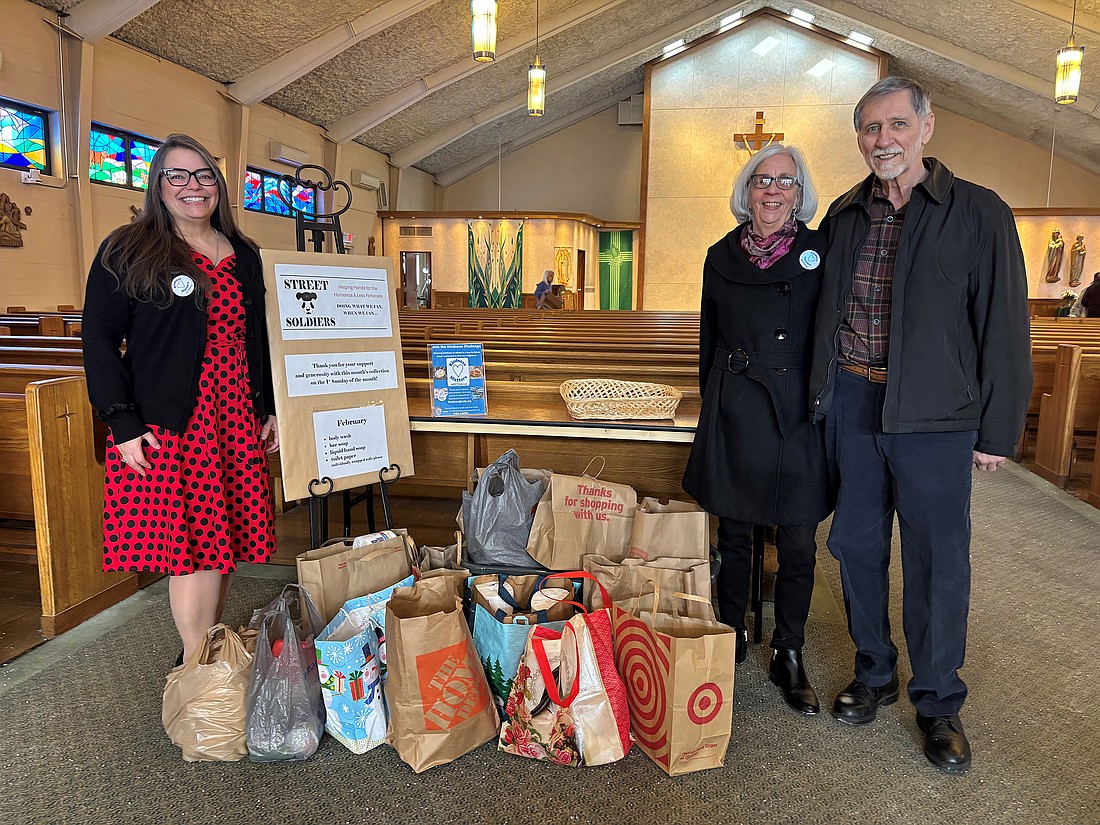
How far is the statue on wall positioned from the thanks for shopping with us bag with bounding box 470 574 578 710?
6603 millimetres

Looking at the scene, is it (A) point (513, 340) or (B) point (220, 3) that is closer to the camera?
(A) point (513, 340)

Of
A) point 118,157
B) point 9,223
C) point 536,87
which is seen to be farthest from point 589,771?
point 536,87

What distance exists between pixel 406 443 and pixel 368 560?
478mm

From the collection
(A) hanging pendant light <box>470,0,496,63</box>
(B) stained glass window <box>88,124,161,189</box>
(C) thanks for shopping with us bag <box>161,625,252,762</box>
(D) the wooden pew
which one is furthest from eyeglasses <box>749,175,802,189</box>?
(B) stained glass window <box>88,124,161,189</box>

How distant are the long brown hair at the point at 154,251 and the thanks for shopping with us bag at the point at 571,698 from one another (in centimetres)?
115

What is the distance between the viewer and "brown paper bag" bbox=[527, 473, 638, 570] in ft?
6.84

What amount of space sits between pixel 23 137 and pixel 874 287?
756 centimetres

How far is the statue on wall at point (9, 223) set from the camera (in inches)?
252

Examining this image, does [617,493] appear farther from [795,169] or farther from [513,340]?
[513,340]

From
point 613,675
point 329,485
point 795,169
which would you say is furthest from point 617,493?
point 795,169

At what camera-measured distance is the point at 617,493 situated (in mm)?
2113

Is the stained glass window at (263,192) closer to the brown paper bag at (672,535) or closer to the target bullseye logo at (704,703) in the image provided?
the brown paper bag at (672,535)

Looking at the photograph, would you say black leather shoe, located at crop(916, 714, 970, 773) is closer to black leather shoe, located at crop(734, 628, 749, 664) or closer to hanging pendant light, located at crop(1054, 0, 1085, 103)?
black leather shoe, located at crop(734, 628, 749, 664)

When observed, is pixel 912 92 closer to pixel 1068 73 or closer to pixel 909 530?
pixel 909 530
